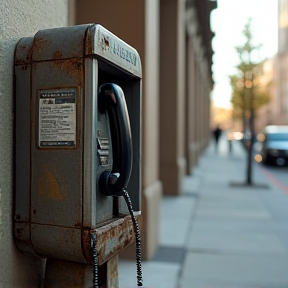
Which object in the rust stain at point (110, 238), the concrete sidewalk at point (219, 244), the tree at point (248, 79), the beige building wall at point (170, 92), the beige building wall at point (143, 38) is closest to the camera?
the rust stain at point (110, 238)

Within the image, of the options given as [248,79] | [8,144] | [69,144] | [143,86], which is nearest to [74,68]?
[69,144]

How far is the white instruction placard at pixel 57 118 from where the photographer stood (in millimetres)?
1933

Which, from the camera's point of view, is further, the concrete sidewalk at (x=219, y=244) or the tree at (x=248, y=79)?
the tree at (x=248, y=79)

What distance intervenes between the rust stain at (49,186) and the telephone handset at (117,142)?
0.65ft

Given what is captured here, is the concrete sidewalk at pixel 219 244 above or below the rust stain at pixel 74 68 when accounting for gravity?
below

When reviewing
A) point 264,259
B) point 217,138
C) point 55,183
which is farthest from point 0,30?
point 217,138

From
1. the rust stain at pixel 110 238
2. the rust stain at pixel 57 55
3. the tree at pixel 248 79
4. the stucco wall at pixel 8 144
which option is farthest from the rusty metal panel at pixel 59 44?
the tree at pixel 248 79

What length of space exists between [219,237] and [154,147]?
71.9 inches

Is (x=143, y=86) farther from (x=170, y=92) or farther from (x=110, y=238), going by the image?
(x=170, y=92)

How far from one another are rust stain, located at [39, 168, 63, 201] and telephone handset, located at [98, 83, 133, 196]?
20 cm

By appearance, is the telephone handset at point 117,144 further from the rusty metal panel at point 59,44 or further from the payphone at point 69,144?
the rusty metal panel at point 59,44

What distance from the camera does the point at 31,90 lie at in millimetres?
2031

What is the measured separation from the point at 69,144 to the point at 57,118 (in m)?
0.14

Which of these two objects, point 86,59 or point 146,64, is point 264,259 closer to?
point 146,64
